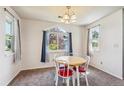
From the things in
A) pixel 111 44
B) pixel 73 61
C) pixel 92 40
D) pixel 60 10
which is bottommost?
pixel 73 61

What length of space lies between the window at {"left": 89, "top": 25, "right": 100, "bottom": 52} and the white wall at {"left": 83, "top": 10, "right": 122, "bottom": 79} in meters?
0.27

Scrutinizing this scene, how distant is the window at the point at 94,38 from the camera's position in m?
4.90

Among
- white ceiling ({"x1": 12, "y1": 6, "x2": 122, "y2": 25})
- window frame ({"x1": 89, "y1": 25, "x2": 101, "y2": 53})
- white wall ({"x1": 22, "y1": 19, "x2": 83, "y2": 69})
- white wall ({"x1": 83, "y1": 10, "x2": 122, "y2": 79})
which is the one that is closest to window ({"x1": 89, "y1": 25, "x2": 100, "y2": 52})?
window frame ({"x1": 89, "y1": 25, "x2": 101, "y2": 53})

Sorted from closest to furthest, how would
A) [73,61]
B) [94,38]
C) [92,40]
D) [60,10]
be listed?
1. [73,61]
2. [60,10]
3. [94,38]
4. [92,40]

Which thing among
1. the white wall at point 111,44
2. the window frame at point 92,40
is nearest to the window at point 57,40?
the window frame at point 92,40

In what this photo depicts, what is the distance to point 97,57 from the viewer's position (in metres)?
4.93

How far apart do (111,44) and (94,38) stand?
135 centimetres

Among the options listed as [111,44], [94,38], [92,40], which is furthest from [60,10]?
[92,40]

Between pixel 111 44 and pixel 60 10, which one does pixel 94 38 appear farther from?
pixel 60 10

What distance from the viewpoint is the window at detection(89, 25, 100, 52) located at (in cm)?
490

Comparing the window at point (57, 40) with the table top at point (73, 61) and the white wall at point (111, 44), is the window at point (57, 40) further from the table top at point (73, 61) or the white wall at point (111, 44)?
the table top at point (73, 61)

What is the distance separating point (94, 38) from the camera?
17.0 ft
